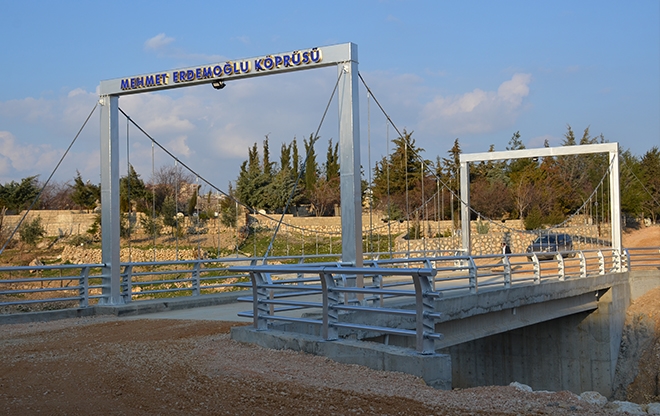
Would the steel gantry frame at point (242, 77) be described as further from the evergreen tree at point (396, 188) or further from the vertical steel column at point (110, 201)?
the evergreen tree at point (396, 188)

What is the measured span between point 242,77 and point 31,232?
37.4 meters

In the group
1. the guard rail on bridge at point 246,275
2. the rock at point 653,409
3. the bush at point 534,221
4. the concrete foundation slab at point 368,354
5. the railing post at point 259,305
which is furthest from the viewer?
the bush at point 534,221

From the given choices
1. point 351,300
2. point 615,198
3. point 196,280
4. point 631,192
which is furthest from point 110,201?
point 631,192

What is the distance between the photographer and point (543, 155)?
89.8ft

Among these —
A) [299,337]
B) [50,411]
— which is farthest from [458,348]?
[50,411]

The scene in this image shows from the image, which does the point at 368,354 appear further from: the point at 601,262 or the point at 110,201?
the point at 601,262

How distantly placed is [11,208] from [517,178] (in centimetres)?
4013

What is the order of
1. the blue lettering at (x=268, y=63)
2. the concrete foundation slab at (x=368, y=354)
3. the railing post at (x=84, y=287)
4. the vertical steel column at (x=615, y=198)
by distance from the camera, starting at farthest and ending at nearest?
the vertical steel column at (x=615, y=198), the railing post at (x=84, y=287), the blue lettering at (x=268, y=63), the concrete foundation slab at (x=368, y=354)

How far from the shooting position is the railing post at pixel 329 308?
9539 millimetres

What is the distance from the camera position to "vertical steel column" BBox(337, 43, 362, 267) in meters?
13.0

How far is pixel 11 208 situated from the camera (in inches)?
2191

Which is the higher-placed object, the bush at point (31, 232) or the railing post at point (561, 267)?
the bush at point (31, 232)

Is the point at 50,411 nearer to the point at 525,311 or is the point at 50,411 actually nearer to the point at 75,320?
the point at 75,320

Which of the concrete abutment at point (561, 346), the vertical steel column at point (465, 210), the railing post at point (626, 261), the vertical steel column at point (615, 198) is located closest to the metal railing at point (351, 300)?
the concrete abutment at point (561, 346)
